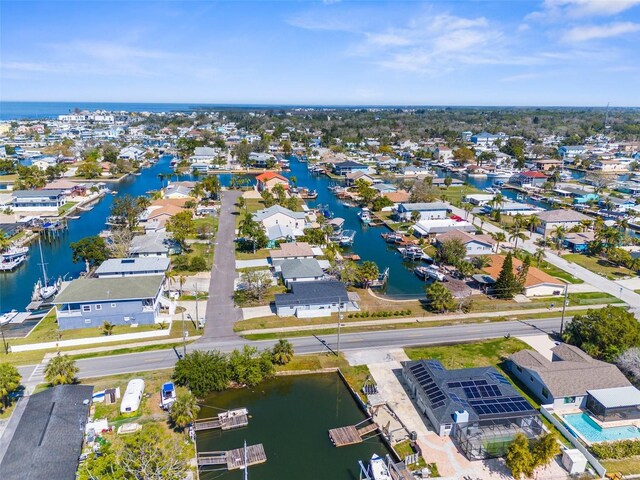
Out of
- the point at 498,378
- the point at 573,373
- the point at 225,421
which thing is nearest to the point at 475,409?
the point at 498,378

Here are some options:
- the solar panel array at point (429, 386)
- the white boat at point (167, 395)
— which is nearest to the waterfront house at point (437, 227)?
the solar panel array at point (429, 386)

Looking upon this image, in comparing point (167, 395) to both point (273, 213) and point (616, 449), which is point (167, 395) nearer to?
point (616, 449)

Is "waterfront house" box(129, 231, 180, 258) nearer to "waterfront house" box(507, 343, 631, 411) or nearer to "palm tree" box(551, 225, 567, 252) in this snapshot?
"waterfront house" box(507, 343, 631, 411)

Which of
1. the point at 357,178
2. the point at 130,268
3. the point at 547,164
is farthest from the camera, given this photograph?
the point at 547,164

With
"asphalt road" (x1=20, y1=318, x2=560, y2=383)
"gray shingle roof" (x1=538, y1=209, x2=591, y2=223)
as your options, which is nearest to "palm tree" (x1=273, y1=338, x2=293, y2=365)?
"asphalt road" (x1=20, y1=318, x2=560, y2=383)

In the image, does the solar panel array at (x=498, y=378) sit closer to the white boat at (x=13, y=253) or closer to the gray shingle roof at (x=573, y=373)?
the gray shingle roof at (x=573, y=373)

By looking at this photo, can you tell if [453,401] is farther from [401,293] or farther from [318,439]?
[401,293]
